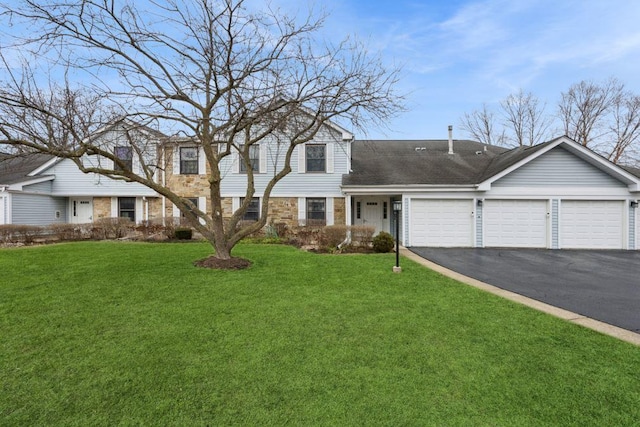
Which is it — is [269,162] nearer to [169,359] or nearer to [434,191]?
[434,191]

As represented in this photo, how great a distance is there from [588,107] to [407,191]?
76.6 ft

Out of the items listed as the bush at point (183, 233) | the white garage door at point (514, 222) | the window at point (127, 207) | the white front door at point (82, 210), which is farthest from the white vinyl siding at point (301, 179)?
the white front door at point (82, 210)

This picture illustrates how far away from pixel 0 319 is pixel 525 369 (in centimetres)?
667

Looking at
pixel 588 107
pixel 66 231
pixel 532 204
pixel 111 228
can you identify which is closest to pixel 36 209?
pixel 66 231

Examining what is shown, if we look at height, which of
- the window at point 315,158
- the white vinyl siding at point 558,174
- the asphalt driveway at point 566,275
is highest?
the window at point 315,158

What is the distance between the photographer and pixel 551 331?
404cm

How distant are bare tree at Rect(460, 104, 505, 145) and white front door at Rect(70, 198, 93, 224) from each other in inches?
1146

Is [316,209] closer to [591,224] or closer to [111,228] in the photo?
[111,228]

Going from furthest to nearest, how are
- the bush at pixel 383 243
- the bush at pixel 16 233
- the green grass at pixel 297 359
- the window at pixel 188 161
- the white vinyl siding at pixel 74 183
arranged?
the white vinyl siding at pixel 74 183 < the window at pixel 188 161 < the bush at pixel 16 233 < the bush at pixel 383 243 < the green grass at pixel 297 359

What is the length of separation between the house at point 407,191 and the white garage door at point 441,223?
0.04 metres

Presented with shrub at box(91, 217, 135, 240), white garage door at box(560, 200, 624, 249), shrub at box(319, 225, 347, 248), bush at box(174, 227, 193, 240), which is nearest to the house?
white garage door at box(560, 200, 624, 249)

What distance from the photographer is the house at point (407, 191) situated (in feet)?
39.4

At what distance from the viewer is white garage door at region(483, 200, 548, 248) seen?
1226cm

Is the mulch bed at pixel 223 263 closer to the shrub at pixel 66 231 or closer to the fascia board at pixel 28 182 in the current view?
the shrub at pixel 66 231
